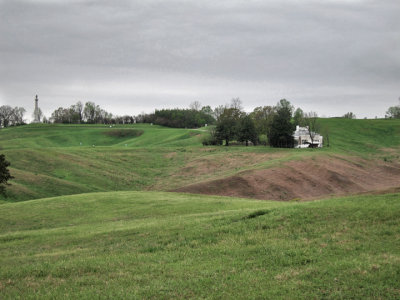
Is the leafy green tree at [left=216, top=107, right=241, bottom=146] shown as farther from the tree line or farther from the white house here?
the white house

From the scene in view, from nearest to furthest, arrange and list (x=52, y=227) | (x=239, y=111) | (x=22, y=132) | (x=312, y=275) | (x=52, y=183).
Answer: (x=312, y=275)
(x=52, y=227)
(x=52, y=183)
(x=239, y=111)
(x=22, y=132)

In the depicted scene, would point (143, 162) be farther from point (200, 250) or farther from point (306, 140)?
point (200, 250)

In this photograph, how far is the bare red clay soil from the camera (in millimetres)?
48500

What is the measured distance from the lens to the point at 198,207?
2759 centimetres

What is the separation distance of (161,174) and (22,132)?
9225cm

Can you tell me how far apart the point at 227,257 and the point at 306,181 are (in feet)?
147

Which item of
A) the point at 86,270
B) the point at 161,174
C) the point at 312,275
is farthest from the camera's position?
the point at 161,174

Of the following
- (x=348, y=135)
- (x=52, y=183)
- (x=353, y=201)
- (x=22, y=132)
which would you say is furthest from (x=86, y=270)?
(x=22, y=132)

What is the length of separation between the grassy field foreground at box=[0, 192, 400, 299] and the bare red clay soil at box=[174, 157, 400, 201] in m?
27.6

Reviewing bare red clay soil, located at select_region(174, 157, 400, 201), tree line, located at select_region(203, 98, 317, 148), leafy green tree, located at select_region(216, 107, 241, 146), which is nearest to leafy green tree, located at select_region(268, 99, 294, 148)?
tree line, located at select_region(203, 98, 317, 148)

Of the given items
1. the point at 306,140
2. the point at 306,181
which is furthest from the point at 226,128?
the point at 306,181

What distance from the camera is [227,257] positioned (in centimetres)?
1284

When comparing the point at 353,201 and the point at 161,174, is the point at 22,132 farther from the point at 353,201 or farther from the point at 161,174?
the point at 353,201

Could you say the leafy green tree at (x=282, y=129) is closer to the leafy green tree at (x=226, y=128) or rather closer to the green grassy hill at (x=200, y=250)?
the leafy green tree at (x=226, y=128)
